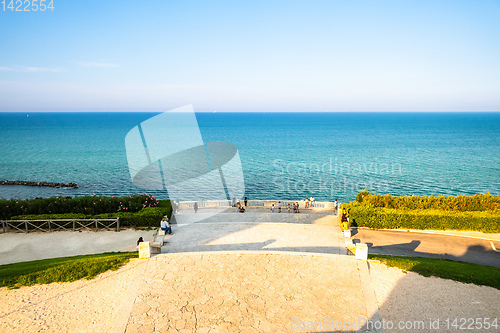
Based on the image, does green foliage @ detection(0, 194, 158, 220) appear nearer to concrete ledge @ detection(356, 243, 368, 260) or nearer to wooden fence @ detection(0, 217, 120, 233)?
wooden fence @ detection(0, 217, 120, 233)

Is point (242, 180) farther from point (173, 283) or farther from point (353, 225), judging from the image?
point (173, 283)

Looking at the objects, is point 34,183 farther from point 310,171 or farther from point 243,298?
point 243,298

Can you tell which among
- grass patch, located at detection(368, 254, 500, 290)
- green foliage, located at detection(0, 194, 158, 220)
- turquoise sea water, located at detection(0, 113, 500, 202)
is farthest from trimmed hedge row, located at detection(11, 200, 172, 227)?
turquoise sea water, located at detection(0, 113, 500, 202)

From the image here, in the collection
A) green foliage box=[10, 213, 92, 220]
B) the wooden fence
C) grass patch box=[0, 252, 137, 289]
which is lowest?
the wooden fence

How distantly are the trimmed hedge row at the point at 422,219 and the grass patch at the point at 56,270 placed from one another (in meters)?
15.7

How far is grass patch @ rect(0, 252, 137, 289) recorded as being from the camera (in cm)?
1315

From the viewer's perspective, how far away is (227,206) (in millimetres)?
26781

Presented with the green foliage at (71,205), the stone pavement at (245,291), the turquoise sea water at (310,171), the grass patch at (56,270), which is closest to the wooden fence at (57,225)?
the green foliage at (71,205)

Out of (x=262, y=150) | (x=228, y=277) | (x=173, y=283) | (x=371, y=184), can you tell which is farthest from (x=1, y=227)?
(x=262, y=150)

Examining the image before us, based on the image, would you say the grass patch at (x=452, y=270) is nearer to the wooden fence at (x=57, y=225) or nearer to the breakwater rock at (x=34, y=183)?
the wooden fence at (x=57, y=225)

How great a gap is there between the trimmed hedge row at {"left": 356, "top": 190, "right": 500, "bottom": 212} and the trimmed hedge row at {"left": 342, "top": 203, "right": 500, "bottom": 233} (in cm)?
68

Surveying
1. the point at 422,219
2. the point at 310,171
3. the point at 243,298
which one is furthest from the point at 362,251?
the point at 310,171

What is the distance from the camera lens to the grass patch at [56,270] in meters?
13.1

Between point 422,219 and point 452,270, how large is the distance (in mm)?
8006
